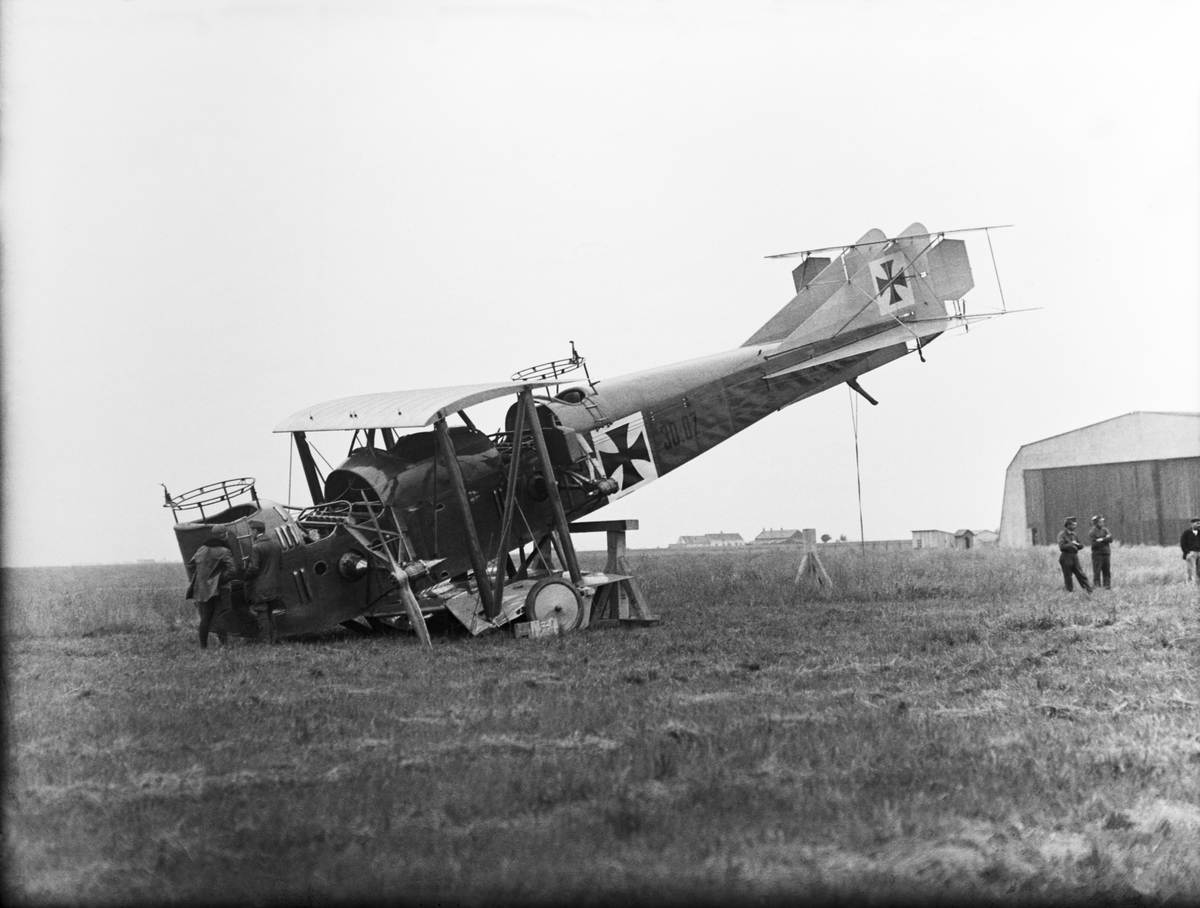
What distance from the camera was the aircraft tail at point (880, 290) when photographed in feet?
66.2

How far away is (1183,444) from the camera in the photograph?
47.8 meters

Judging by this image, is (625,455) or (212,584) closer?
(212,584)

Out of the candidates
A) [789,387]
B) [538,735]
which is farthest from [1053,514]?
[538,735]

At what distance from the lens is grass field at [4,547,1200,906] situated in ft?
16.5

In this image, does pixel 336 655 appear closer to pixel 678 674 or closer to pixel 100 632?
pixel 678 674

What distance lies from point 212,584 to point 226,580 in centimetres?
18

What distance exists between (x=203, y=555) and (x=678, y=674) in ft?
21.5

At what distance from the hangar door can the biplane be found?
3268 centimetres

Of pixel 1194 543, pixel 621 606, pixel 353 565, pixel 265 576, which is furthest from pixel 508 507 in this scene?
pixel 1194 543

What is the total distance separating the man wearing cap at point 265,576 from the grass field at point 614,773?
0.92 meters

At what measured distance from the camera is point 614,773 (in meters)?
6.75

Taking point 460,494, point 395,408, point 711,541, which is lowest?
point 711,541

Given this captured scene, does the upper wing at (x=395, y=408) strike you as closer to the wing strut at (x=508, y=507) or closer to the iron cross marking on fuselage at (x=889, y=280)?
the wing strut at (x=508, y=507)

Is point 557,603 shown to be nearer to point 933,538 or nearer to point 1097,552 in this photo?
point 1097,552
